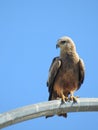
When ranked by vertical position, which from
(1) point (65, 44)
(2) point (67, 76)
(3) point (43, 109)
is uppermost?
(1) point (65, 44)

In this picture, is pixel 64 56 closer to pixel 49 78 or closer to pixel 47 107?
pixel 49 78

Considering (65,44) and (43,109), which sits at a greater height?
(65,44)

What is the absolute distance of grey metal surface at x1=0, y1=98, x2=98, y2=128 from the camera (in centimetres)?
504

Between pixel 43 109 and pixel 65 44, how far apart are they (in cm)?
466

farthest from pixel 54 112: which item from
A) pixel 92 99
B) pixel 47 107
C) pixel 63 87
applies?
pixel 63 87

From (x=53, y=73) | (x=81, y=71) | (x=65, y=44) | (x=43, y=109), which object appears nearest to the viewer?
(x=43, y=109)

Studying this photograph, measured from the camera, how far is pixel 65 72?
379 inches

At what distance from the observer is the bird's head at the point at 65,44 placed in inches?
392

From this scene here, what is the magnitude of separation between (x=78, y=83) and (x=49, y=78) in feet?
2.57

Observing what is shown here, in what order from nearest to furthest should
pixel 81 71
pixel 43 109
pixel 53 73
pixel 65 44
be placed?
pixel 43 109, pixel 53 73, pixel 81 71, pixel 65 44

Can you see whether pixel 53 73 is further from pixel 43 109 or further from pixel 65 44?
pixel 43 109

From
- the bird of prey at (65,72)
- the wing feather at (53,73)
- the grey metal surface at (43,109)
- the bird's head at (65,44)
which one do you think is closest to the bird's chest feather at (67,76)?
the bird of prey at (65,72)

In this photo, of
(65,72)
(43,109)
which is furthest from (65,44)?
(43,109)

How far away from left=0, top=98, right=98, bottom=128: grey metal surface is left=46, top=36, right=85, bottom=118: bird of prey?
3458 millimetres
